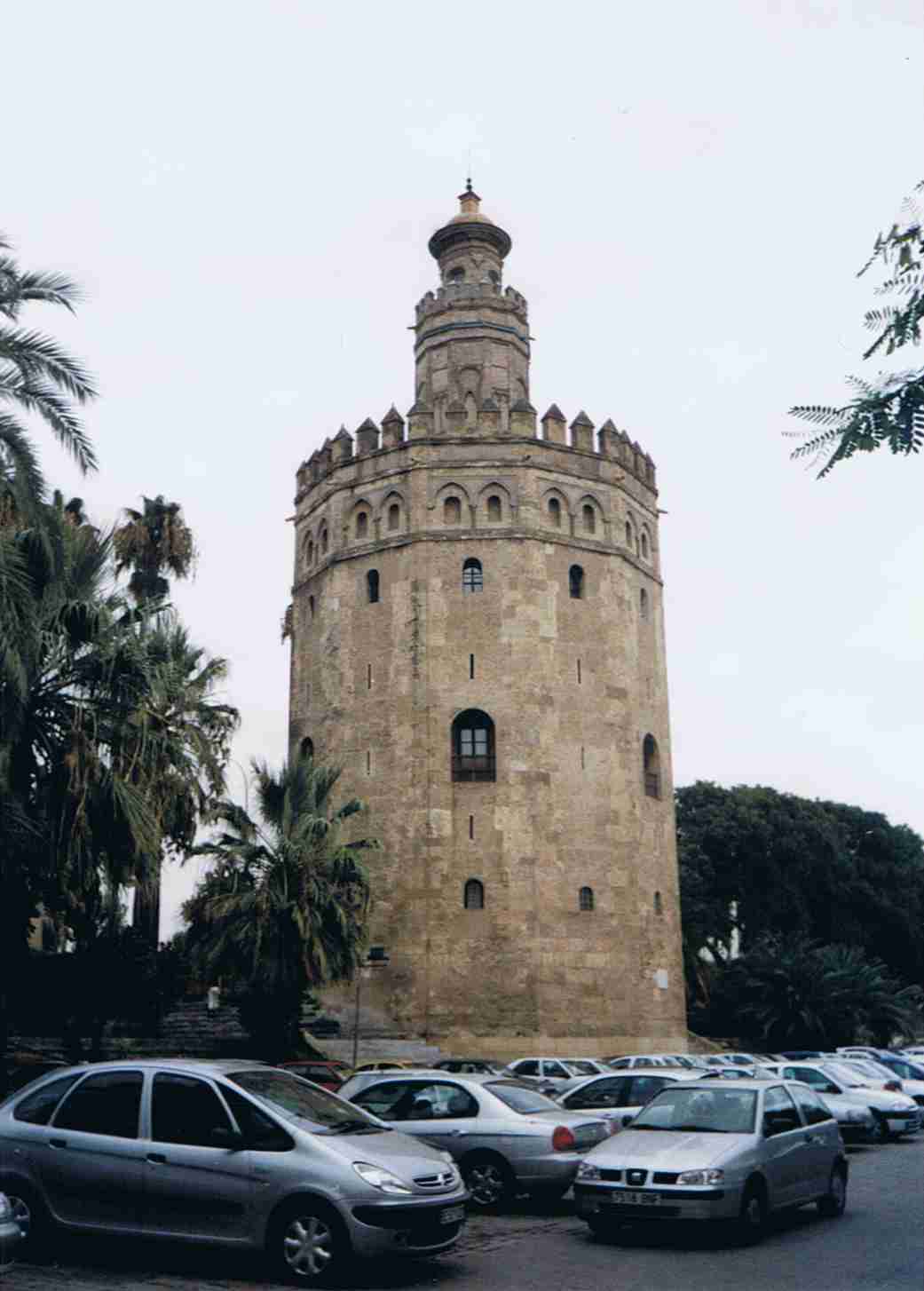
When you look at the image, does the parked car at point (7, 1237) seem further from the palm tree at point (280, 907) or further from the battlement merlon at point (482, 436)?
the battlement merlon at point (482, 436)

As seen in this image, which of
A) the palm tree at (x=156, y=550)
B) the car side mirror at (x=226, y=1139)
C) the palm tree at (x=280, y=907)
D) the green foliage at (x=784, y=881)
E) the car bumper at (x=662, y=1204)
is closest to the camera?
the car side mirror at (x=226, y=1139)

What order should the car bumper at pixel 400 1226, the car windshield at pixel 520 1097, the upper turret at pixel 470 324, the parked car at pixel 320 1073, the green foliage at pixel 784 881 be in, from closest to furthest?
the car bumper at pixel 400 1226 → the car windshield at pixel 520 1097 → the parked car at pixel 320 1073 → the upper turret at pixel 470 324 → the green foliage at pixel 784 881

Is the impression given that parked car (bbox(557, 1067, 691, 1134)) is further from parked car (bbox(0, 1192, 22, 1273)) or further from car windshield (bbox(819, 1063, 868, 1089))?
parked car (bbox(0, 1192, 22, 1273))

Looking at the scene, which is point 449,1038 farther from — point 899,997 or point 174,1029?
point 899,997

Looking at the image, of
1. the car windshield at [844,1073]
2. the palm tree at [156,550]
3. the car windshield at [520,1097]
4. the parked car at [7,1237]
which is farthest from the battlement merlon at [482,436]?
the parked car at [7,1237]

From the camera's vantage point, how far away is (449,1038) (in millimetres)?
32062

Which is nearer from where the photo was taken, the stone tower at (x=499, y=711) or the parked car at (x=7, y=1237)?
the parked car at (x=7, y=1237)

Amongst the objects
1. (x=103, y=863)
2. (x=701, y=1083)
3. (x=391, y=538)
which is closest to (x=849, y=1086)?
(x=701, y=1083)

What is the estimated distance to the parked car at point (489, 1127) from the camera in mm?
12320

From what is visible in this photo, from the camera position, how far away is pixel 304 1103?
32.6ft

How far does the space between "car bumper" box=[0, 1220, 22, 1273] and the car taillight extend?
19.0ft

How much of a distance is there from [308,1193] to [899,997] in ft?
118

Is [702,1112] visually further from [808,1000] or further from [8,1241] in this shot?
[808,1000]

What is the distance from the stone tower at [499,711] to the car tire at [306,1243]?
23655 mm
